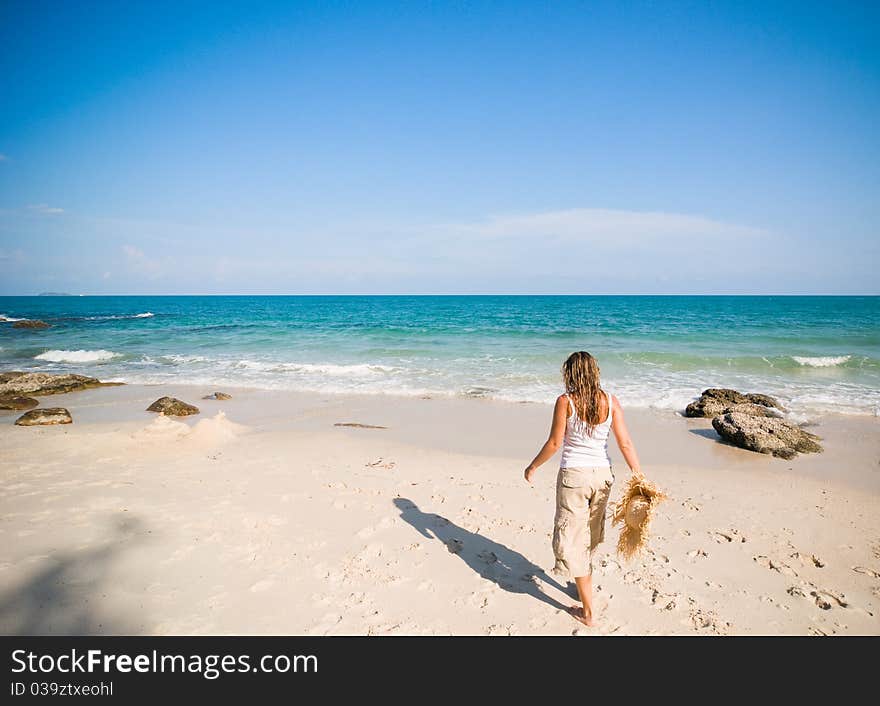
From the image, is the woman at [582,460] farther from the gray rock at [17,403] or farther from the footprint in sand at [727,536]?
the gray rock at [17,403]

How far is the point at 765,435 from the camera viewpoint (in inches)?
328

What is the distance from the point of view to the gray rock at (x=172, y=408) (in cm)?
1060

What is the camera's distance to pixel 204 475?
640 centimetres

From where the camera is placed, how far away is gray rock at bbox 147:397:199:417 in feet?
34.8

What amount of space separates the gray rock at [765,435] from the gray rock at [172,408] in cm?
1204

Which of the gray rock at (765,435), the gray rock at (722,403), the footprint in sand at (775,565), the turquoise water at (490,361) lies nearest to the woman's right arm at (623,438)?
the footprint in sand at (775,565)

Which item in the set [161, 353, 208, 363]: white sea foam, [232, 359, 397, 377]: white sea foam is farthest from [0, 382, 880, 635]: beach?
[161, 353, 208, 363]: white sea foam

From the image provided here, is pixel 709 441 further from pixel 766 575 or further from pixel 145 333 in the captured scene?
pixel 145 333

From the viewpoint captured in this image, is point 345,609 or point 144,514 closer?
point 345,609

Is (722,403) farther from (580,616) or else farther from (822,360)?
(822,360)

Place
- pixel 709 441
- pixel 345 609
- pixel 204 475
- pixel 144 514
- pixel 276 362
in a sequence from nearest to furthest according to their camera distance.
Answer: pixel 345 609 → pixel 144 514 → pixel 204 475 → pixel 709 441 → pixel 276 362
